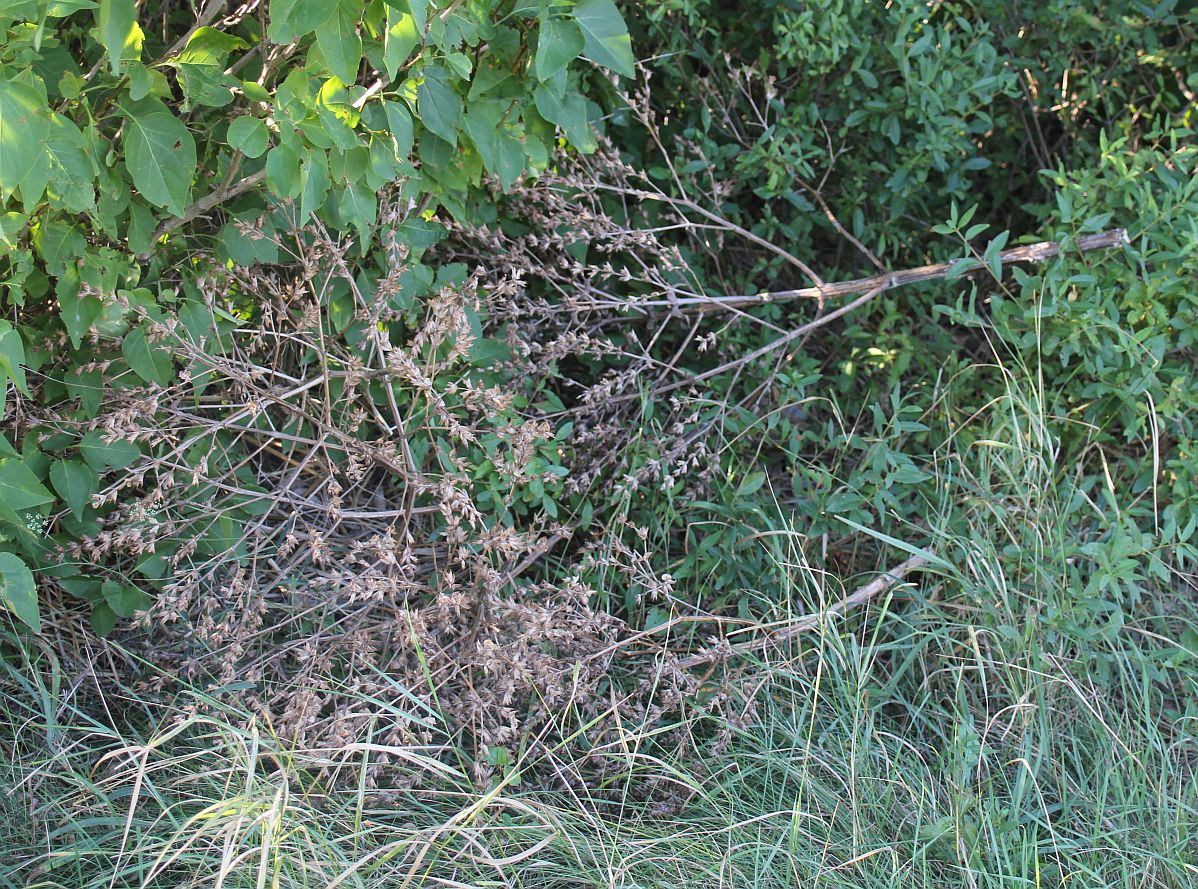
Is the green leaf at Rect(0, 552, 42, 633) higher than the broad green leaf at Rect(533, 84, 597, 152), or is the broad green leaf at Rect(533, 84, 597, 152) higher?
the broad green leaf at Rect(533, 84, 597, 152)

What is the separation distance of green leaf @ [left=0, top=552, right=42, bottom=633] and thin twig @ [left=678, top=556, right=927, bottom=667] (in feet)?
4.60

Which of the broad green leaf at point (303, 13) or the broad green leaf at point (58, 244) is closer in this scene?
the broad green leaf at point (303, 13)

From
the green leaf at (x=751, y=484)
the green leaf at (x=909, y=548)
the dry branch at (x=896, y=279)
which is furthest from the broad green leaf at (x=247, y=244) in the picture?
the green leaf at (x=909, y=548)

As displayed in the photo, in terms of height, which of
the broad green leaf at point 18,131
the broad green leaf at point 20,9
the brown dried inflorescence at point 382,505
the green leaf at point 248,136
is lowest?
the brown dried inflorescence at point 382,505

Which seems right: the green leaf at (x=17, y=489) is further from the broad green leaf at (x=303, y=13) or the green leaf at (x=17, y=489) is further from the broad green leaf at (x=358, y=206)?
the broad green leaf at (x=303, y=13)

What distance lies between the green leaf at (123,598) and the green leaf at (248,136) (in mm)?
1155

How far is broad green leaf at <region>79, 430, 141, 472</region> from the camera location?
8.08 feet

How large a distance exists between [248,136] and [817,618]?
1.67m

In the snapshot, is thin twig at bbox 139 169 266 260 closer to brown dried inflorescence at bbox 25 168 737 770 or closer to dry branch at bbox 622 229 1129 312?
brown dried inflorescence at bbox 25 168 737 770

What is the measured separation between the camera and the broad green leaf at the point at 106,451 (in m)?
2.46

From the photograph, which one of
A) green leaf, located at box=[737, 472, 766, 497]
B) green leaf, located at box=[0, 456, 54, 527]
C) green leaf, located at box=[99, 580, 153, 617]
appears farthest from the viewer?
green leaf, located at box=[737, 472, 766, 497]

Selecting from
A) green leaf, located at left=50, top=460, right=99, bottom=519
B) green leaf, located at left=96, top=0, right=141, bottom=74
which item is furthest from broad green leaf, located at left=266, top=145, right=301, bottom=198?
green leaf, located at left=50, top=460, right=99, bottom=519

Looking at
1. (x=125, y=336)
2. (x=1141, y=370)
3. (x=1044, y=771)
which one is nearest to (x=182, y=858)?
(x=125, y=336)

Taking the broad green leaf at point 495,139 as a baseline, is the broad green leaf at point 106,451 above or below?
below
